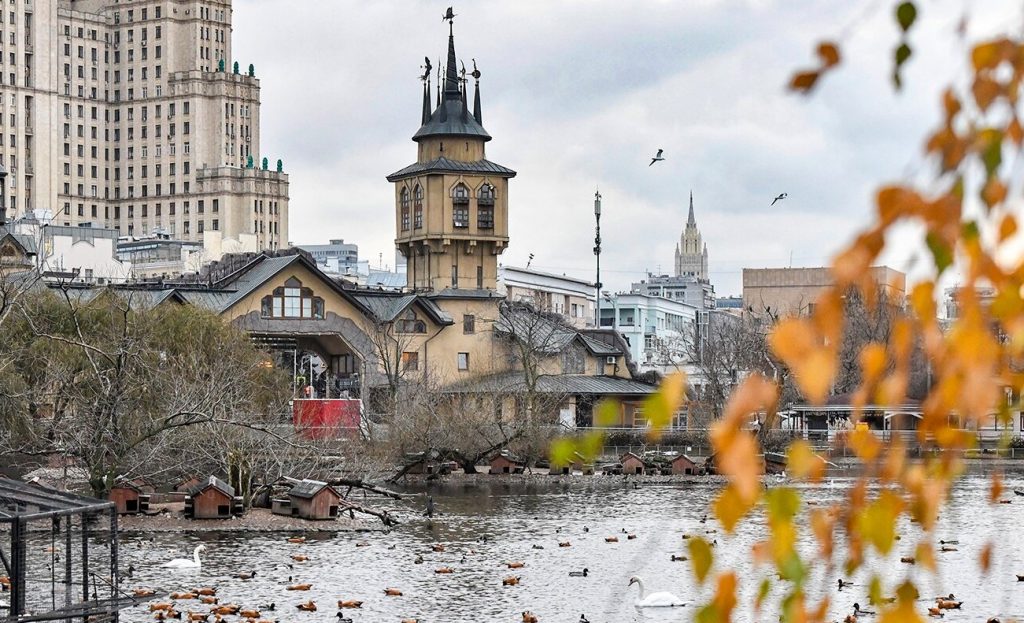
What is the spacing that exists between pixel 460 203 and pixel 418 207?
224 centimetres

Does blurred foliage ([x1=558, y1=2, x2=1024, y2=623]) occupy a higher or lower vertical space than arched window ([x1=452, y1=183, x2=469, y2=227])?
lower

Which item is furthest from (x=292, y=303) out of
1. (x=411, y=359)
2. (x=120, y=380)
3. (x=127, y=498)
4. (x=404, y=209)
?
Result: (x=120, y=380)

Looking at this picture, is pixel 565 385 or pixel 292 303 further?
pixel 565 385

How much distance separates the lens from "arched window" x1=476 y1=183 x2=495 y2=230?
3494 inches

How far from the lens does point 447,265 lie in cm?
8844

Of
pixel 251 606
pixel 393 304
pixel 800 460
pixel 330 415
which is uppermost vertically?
pixel 393 304

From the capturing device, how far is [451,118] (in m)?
89.8

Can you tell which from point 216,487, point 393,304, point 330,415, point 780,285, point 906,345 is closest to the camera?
point 906,345

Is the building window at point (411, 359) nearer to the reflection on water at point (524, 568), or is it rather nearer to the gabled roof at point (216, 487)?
the reflection on water at point (524, 568)

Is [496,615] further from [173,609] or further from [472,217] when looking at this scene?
[472,217]

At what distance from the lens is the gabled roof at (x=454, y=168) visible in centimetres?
8769

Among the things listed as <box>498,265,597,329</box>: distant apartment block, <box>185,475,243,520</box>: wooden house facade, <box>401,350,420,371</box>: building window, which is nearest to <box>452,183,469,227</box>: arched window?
<box>401,350,420,371</box>: building window

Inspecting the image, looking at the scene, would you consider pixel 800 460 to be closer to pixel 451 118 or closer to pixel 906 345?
pixel 906 345

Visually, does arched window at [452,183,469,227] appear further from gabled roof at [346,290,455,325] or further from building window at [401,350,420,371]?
building window at [401,350,420,371]
